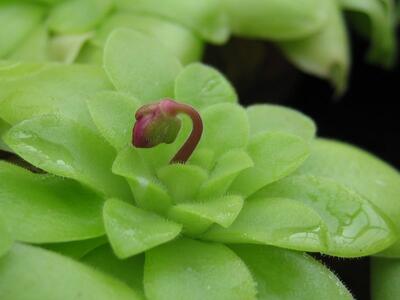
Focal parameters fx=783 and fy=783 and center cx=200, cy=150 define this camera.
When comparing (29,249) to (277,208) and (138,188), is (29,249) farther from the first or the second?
(277,208)

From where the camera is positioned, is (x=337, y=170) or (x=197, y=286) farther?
(x=337, y=170)

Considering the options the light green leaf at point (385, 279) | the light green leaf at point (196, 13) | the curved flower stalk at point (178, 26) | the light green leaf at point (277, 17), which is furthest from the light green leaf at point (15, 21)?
the light green leaf at point (385, 279)

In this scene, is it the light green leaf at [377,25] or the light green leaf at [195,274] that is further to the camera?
the light green leaf at [377,25]

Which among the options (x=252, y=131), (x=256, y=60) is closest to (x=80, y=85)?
(x=252, y=131)

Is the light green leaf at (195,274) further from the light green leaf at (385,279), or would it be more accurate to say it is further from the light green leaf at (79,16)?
the light green leaf at (79,16)

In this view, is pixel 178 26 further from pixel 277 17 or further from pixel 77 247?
pixel 77 247

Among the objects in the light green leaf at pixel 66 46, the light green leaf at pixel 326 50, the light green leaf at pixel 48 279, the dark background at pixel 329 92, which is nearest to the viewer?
the light green leaf at pixel 48 279
